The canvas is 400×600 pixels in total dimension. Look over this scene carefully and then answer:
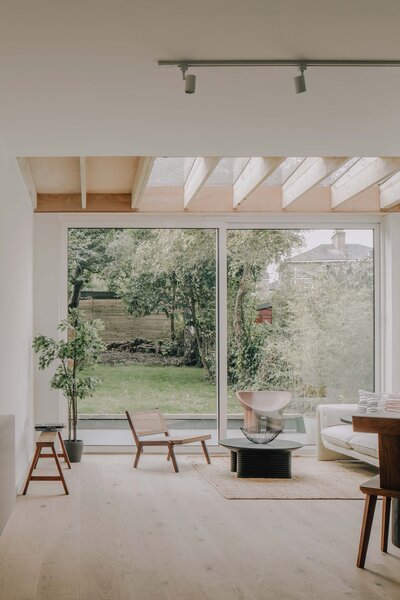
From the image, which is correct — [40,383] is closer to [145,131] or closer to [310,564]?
[145,131]

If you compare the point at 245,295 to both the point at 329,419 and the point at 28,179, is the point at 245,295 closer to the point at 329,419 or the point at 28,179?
the point at 329,419

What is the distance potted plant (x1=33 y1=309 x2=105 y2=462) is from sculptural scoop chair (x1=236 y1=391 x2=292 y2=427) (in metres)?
1.56

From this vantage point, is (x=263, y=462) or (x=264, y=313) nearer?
(x=263, y=462)

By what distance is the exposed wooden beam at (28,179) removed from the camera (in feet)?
23.5

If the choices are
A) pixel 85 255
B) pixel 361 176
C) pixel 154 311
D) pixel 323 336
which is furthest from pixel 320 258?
pixel 85 255

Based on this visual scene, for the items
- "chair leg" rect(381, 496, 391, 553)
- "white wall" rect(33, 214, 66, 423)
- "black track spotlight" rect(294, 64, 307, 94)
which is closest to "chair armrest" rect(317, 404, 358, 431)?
"white wall" rect(33, 214, 66, 423)

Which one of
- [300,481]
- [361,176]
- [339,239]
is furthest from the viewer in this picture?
[339,239]

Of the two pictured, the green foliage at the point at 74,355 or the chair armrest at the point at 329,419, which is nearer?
the green foliage at the point at 74,355

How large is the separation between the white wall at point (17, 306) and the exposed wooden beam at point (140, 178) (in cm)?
103

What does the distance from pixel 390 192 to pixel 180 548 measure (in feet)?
16.0

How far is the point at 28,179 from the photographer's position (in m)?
7.60

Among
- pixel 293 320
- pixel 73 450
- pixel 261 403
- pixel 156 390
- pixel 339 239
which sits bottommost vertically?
pixel 73 450

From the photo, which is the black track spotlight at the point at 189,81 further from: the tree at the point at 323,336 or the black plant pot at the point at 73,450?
the tree at the point at 323,336

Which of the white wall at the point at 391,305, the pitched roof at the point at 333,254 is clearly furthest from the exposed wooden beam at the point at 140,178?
the white wall at the point at 391,305
